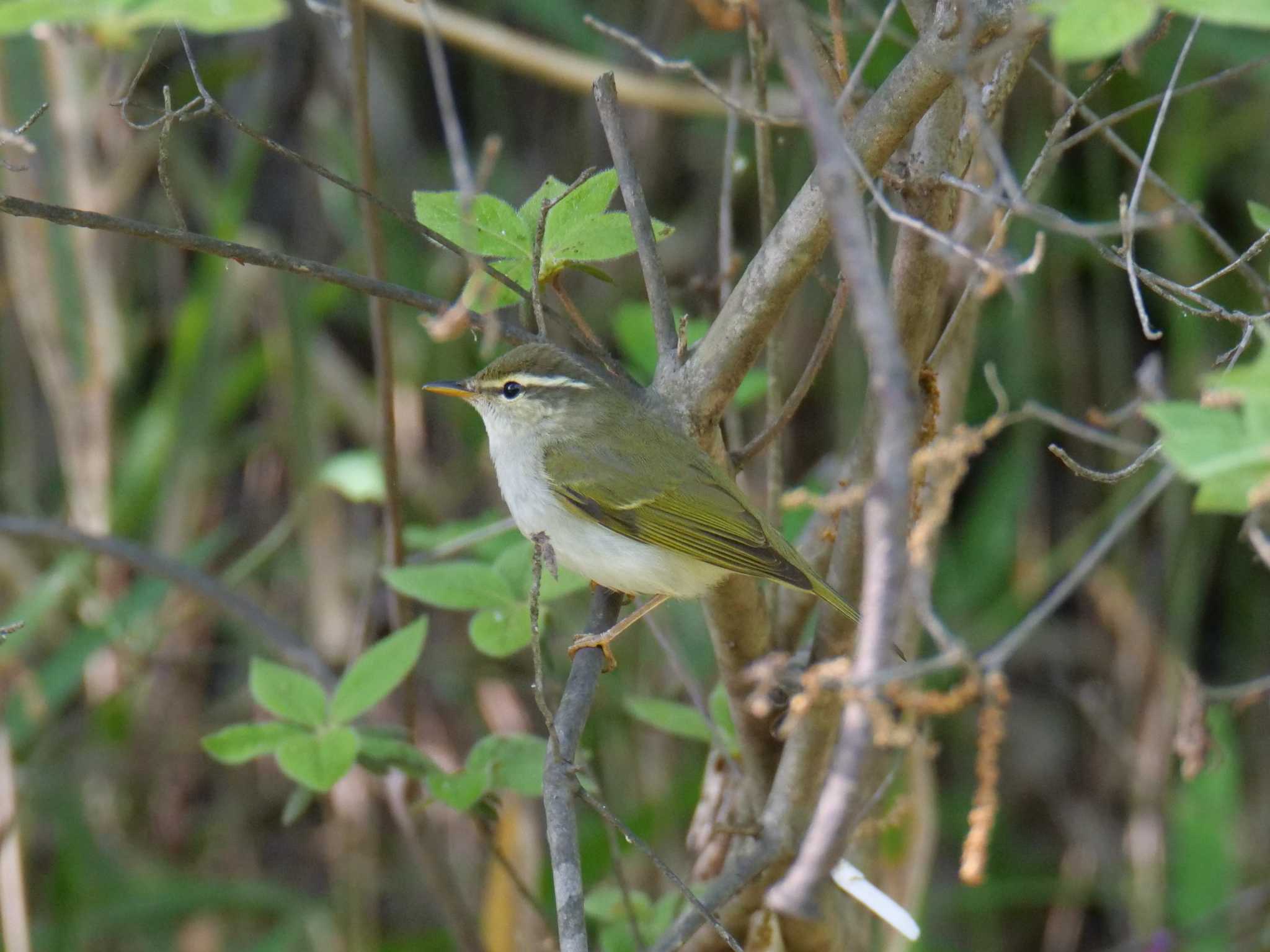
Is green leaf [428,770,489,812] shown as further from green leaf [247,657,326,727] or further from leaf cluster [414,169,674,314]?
leaf cluster [414,169,674,314]

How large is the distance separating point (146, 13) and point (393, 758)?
1.54 meters

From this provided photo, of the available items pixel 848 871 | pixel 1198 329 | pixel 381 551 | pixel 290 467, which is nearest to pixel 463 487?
pixel 290 467

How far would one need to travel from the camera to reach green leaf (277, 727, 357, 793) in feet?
7.56

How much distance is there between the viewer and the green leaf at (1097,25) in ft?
4.15

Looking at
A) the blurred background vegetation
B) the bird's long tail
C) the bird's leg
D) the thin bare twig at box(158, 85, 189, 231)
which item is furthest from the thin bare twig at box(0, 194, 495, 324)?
the blurred background vegetation

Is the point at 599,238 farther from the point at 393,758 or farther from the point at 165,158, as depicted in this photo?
the point at 393,758

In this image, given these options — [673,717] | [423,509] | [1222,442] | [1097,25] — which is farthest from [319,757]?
[423,509]

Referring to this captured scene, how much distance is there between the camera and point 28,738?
4516mm

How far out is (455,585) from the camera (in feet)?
8.39

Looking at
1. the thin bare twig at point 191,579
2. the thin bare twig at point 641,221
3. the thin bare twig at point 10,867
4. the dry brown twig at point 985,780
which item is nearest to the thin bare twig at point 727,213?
the thin bare twig at point 641,221

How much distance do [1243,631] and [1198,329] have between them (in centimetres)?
124

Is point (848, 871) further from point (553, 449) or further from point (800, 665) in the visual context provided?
point (553, 449)

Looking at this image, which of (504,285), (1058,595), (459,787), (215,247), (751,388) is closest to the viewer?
(1058,595)

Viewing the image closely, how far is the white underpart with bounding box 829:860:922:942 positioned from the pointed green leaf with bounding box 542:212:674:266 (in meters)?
1.12
